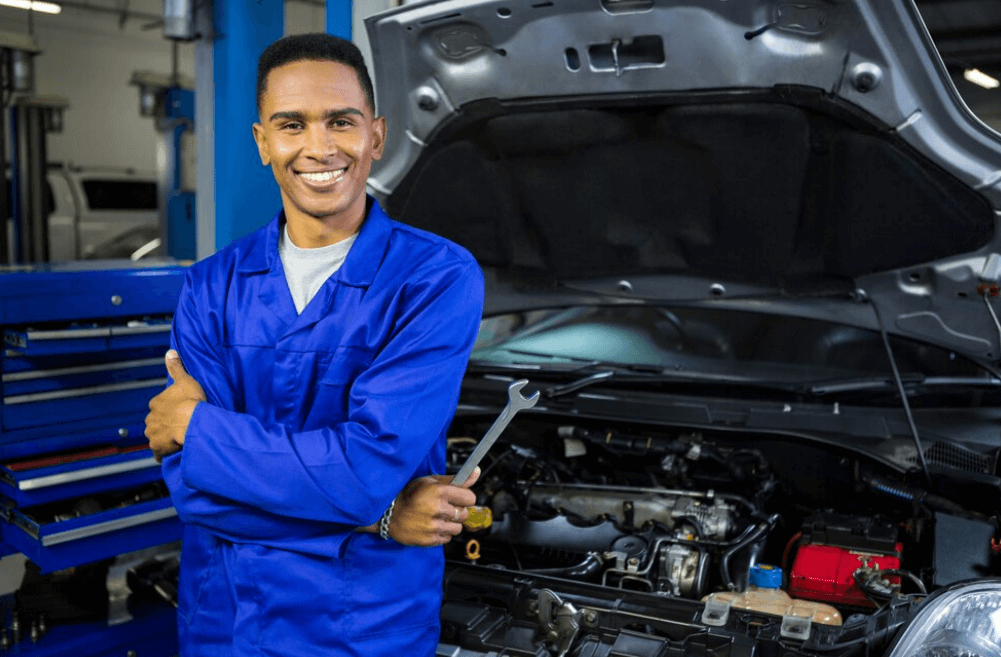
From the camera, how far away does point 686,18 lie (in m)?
1.75

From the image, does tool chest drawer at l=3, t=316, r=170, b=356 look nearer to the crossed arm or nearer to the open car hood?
the open car hood

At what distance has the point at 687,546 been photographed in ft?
6.27

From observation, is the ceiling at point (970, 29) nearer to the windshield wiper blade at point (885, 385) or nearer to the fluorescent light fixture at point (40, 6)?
the windshield wiper blade at point (885, 385)

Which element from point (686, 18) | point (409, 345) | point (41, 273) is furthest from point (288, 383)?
point (41, 273)

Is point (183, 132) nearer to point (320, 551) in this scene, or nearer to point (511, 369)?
point (511, 369)

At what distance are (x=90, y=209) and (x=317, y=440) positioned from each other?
880 centimetres

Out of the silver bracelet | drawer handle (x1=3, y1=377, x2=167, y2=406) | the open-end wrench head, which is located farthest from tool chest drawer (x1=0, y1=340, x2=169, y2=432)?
the open-end wrench head

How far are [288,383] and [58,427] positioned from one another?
122 cm

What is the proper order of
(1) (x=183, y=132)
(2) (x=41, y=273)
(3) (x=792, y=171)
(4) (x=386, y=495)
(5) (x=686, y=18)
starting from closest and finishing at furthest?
1. (4) (x=386, y=495)
2. (5) (x=686, y=18)
3. (3) (x=792, y=171)
4. (2) (x=41, y=273)
5. (1) (x=183, y=132)

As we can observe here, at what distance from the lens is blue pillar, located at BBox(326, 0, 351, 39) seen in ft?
9.50

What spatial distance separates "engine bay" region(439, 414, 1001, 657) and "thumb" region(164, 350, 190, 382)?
625 mm

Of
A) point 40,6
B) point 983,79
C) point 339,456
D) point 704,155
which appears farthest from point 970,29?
point 40,6

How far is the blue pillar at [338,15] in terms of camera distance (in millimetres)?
2895

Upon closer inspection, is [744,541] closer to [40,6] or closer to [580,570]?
[580,570]
